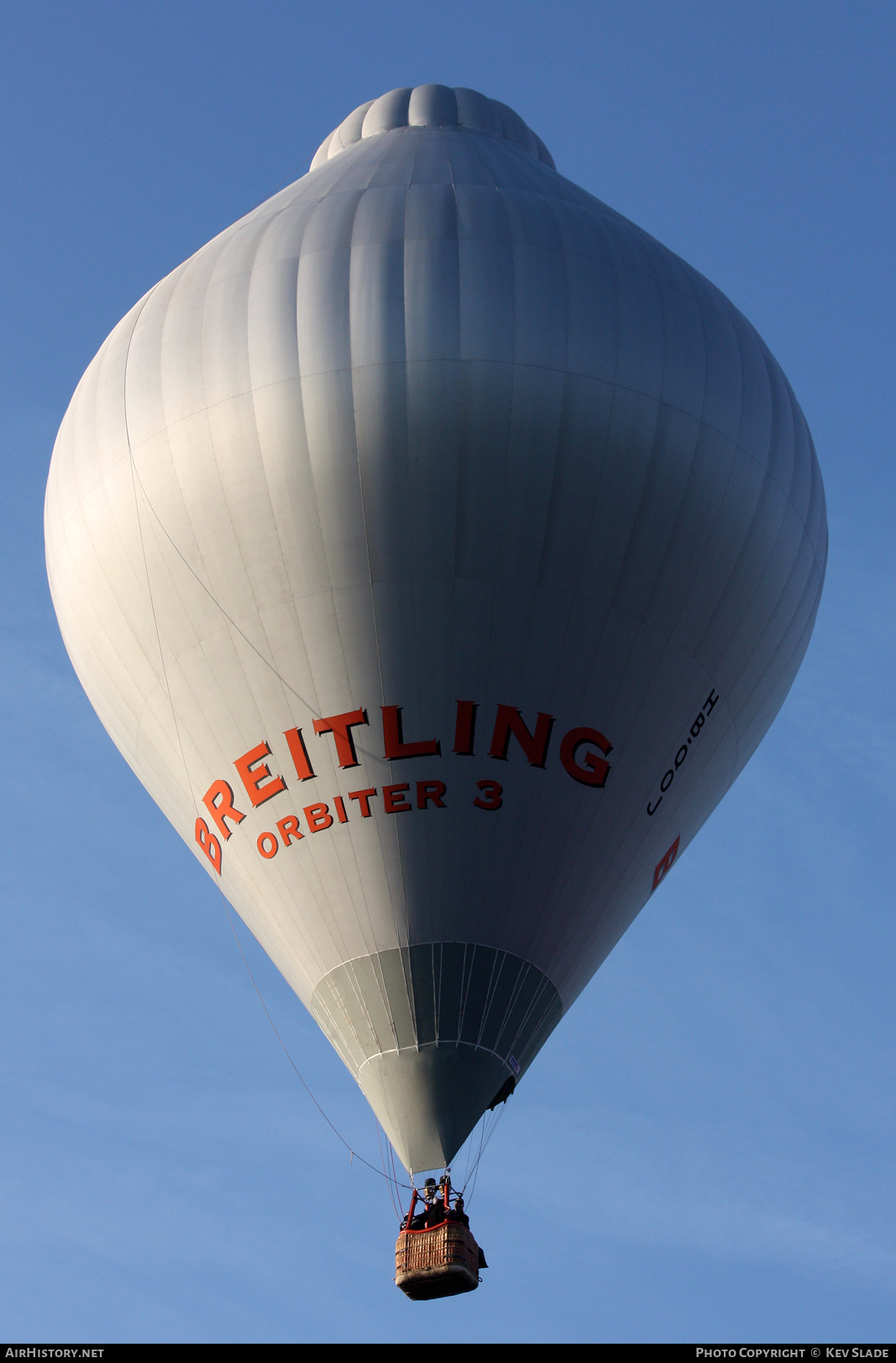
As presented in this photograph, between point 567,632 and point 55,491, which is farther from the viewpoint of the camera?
point 55,491

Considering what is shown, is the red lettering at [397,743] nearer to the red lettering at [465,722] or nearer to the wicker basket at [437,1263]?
the red lettering at [465,722]

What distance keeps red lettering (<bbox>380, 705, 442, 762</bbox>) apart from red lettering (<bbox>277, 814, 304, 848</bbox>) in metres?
1.12

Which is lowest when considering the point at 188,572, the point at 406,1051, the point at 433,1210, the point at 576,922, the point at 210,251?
the point at 433,1210

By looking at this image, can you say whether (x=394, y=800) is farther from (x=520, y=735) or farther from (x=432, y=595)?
(x=432, y=595)

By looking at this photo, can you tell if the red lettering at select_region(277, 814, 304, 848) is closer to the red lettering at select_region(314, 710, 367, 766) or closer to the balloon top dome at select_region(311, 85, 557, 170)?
the red lettering at select_region(314, 710, 367, 766)

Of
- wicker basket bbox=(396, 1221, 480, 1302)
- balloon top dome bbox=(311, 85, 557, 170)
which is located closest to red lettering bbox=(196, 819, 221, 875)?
wicker basket bbox=(396, 1221, 480, 1302)

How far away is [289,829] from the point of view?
18.5 metres

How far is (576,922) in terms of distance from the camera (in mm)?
18812

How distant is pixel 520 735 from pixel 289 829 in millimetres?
2371

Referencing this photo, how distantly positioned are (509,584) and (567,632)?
28.1 inches

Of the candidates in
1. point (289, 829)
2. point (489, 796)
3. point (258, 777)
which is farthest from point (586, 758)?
point (258, 777)

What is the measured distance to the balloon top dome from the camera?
23.5m

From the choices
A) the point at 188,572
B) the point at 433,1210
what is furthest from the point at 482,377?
the point at 433,1210

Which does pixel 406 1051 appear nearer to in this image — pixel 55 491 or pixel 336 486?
pixel 336 486
